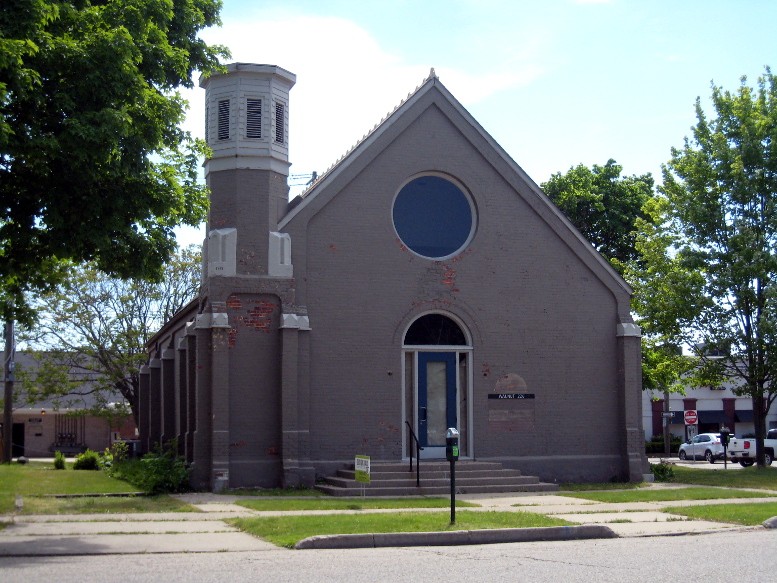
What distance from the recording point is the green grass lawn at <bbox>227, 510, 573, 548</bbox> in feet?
45.0

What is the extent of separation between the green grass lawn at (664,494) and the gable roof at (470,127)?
5606 mm

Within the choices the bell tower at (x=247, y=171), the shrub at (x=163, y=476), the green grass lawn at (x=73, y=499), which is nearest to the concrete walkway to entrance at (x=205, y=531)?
the green grass lawn at (x=73, y=499)

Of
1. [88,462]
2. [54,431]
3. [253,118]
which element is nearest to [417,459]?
[253,118]

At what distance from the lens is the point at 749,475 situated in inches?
1052

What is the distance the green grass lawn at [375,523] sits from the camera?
13.7m

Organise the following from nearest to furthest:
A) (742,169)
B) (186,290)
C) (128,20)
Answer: (128,20) → (742,169) → (186,290)

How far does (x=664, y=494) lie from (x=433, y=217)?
26.7 ft

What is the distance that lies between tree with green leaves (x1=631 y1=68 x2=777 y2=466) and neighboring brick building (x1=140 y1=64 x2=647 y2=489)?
5.82m

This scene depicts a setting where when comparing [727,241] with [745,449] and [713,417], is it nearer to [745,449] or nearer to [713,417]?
[745,449]

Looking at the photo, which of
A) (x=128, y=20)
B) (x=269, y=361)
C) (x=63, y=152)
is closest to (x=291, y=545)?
(x=63, y=152)

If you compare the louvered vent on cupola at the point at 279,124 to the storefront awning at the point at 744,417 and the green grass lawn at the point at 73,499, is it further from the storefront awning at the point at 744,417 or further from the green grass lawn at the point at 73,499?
the storefront awning at the point at 744,417

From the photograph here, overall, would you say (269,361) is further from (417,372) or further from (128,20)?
(128,20)

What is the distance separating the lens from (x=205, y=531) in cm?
1423

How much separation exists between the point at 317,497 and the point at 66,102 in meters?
9.59
